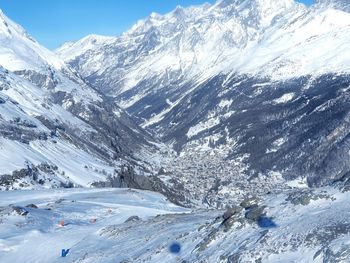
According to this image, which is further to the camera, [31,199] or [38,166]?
[38,166]

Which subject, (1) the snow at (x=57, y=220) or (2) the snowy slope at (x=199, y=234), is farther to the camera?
(1) the snow at (x=57, y=220)

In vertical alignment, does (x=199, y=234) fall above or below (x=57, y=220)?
below

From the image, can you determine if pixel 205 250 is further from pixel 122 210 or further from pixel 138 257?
pixel 122 210

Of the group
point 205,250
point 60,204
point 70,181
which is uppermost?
point 70,181

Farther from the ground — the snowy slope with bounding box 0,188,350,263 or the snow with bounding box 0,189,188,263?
the snow with bounding box 0,189,188,263

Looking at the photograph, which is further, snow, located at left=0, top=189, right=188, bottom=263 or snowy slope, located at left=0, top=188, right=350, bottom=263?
snow, located at left=0, top=189, right=188, bottom=263

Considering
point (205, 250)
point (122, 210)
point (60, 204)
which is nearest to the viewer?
point (205, 250)

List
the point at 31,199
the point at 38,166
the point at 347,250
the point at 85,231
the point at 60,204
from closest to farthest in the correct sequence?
the point at 347,250 < the point at 85,231 < the point at 60,204 < the point at 31,199 < the point at 38,166

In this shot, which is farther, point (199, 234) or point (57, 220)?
point (57, 220)

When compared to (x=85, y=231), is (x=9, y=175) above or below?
above

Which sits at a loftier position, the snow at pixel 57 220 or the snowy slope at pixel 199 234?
the snow at pixel 57 220

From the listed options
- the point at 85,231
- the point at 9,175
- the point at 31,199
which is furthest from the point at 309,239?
the point at 9,175
